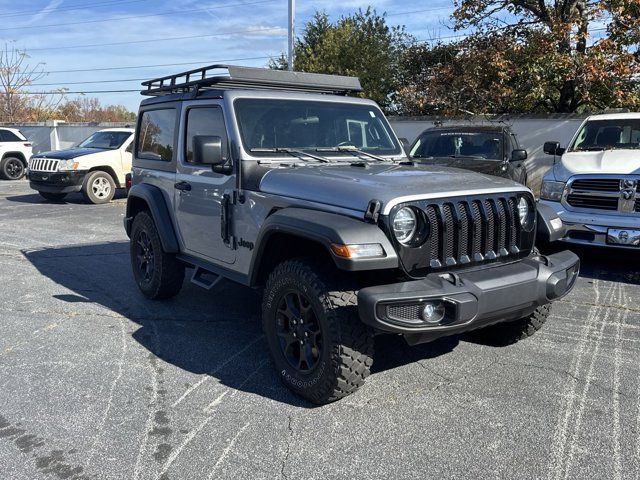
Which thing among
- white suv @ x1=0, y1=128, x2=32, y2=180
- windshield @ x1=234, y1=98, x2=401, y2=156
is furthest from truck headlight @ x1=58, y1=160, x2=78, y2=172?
windshield @ x1=234, y1=98, x2=401, y2=156

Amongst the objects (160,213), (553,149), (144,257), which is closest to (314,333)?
(160,213)

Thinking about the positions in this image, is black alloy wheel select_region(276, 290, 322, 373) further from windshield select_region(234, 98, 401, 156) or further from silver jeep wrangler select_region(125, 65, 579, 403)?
windshield select_region(234, 98, 401, 156)

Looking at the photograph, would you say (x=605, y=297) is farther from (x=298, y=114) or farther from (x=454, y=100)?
(x=454, y=100)

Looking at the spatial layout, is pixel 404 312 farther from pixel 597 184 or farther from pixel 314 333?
Result: pixel 597 184

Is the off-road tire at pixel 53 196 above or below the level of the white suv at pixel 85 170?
below

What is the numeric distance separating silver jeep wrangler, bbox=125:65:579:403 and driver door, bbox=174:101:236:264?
2cm

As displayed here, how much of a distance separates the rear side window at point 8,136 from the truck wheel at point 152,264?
15150mm

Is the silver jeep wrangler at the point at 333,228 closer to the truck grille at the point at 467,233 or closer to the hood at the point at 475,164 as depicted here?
the truck grille at the point at 467,233

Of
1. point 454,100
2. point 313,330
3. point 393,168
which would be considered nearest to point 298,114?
point 393,168

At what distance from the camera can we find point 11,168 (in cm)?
1881

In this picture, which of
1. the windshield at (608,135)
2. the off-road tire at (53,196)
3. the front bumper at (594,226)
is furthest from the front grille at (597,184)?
the off-road tire at (53,196)

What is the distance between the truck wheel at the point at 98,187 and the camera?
42.3 feet

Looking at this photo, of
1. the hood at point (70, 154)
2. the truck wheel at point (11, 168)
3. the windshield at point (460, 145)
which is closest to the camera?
the windshield at point (460, 145)

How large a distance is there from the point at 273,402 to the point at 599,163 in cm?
520
